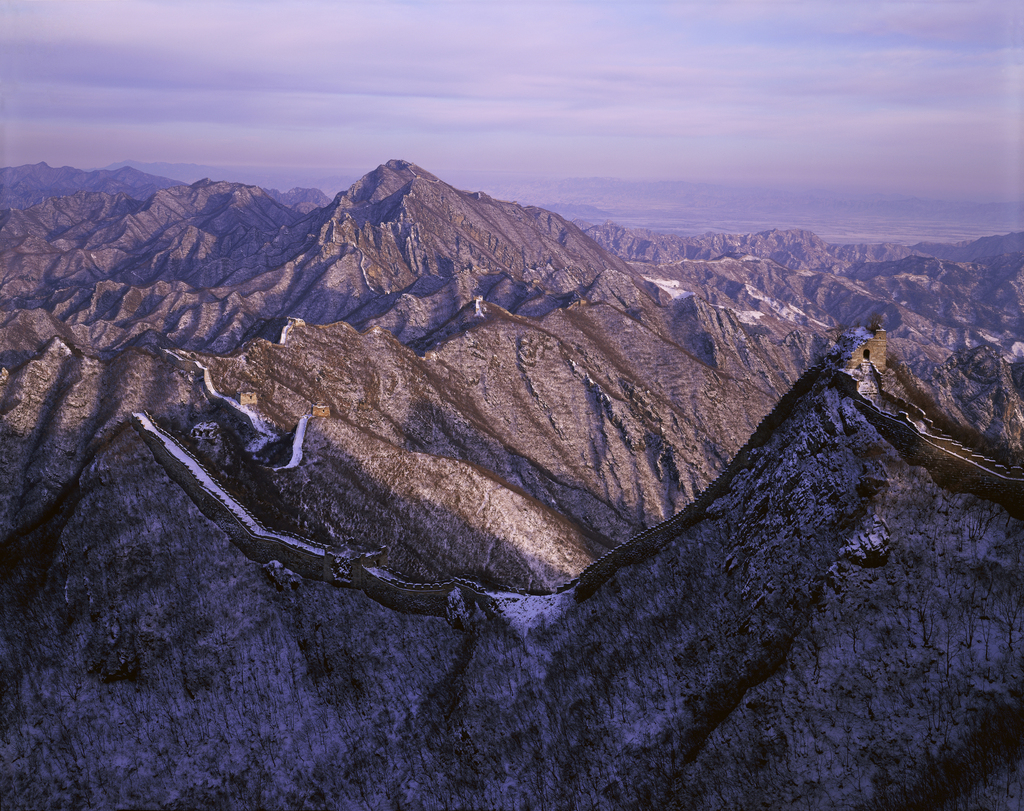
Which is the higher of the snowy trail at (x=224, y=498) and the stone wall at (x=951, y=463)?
the stone wall at (x=951, y=463)

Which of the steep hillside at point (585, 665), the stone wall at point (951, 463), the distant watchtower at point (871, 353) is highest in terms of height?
the distant watchtower at point (871, 353)

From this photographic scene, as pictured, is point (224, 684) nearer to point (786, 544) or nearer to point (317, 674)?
point (317, 674)

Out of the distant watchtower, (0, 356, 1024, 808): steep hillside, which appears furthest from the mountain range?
the distant watchtower

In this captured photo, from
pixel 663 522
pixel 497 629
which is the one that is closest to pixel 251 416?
pixel 497 629

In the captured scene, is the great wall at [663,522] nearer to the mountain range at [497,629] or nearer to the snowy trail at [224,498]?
the snowy trail at [224,498]

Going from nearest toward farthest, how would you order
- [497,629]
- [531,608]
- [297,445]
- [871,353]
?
[871,353] → [497,629] → [531,608] → [297,445]

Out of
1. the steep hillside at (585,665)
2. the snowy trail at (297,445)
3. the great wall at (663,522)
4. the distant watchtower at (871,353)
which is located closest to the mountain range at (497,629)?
the steep hillside at (585,665)

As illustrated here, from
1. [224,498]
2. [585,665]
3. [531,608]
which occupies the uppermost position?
[224,498]

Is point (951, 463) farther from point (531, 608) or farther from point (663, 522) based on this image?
point (531, 608)
